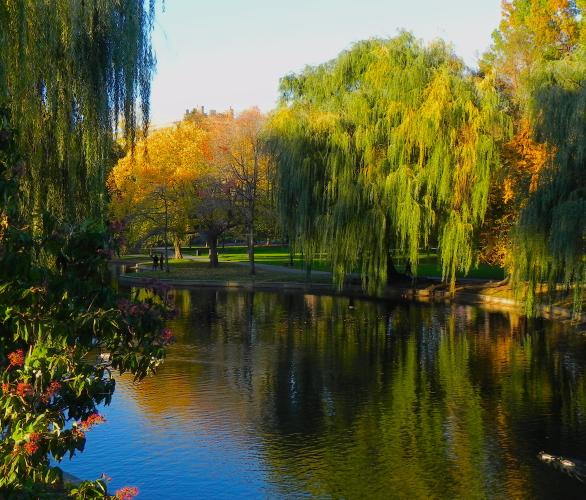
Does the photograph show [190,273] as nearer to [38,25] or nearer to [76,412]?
[38,25]

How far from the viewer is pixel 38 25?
12.3 metres

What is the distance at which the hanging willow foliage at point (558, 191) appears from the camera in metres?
25.8

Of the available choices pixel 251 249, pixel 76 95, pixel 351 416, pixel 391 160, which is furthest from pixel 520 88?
pixel 251 249

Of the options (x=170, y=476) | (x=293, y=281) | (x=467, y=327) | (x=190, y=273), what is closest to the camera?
(x=170, y=476)

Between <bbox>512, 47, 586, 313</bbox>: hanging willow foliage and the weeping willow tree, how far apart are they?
722cm

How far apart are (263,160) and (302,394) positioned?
114 feet

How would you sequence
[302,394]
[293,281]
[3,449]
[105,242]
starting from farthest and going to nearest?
[293,281], [302,394], [105,242], [3,449]

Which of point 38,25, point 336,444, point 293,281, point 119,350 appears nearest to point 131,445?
point 336,444

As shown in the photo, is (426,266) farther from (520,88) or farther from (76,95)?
(76,95)

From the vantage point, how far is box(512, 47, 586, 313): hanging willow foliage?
1016 inches

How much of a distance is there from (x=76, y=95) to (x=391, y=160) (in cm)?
2452

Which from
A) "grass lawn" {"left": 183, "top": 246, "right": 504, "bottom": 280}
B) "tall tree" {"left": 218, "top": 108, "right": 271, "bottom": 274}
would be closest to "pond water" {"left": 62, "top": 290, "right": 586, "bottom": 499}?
"grass lawn" {"left": 183, "top": 246, "right": 504, "bottom": 280}

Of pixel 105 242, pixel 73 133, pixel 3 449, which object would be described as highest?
pixel 73 133

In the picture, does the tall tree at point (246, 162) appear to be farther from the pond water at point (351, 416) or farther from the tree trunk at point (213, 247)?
the pond water at point (351, 416)
